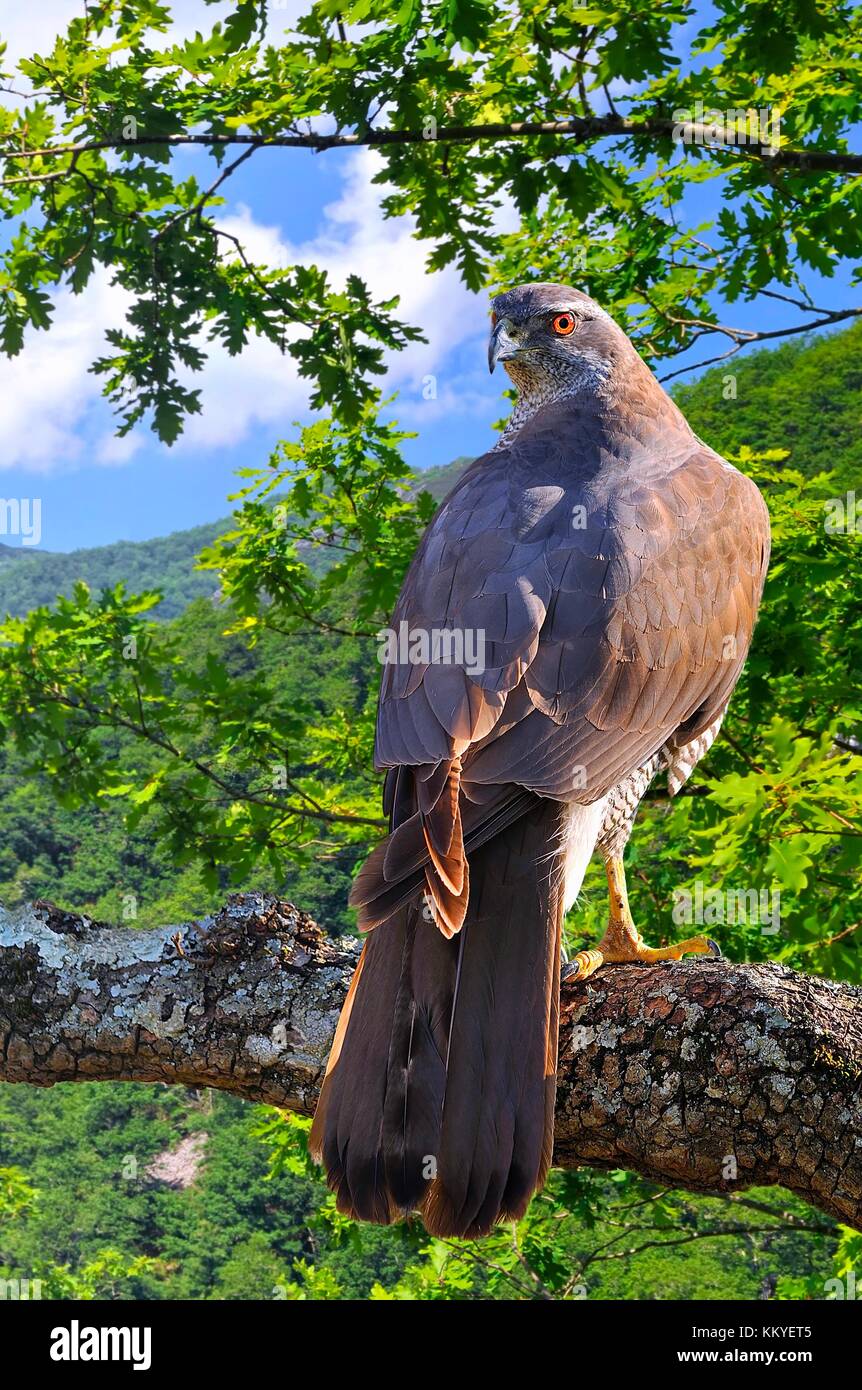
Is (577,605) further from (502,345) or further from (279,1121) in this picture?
(279,1121)

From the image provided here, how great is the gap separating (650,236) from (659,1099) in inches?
200

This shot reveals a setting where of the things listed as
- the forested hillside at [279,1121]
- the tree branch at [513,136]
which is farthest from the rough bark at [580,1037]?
the tree branch at [513,136]

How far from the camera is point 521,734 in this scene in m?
2.63

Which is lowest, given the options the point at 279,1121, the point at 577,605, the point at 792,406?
the point at 279,1121

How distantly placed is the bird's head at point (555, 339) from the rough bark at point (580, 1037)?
→ 78.0 inches

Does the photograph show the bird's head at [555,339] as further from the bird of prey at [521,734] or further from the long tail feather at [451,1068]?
the long tail feather at [451,1068]

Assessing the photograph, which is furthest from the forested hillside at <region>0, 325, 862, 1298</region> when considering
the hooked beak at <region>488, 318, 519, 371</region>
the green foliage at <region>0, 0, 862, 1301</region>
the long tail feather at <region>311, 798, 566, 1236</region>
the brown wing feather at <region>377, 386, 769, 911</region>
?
the long tail feather at <region>311, 798, 566, 1236</region>

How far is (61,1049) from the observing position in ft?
10.3

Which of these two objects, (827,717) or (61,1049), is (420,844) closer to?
(61,1049)

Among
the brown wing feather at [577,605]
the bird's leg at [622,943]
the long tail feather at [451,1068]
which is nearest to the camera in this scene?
the long tail feather at [451,1068]

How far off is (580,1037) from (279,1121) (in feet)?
18.4

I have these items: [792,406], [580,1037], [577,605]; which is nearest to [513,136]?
[577,605]

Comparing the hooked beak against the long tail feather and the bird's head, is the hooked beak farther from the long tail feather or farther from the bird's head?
the long tail feather

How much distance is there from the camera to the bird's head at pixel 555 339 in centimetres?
395
